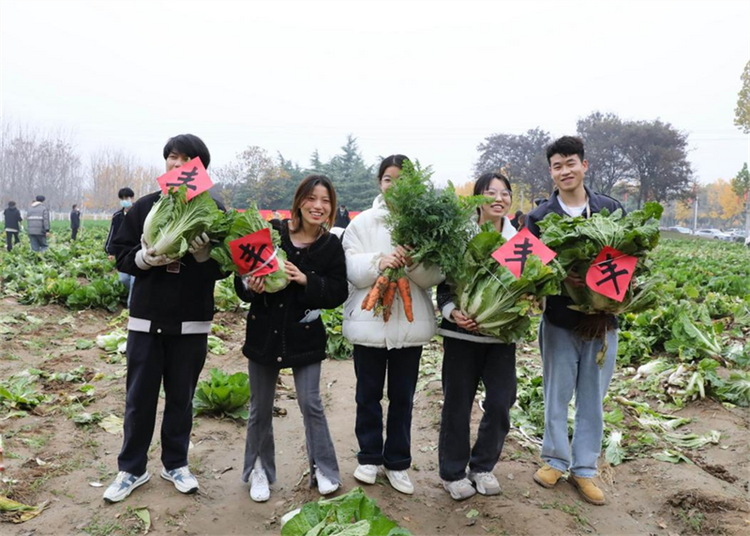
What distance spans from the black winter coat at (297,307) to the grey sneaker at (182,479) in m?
0.97

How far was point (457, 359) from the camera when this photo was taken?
11.9 feet

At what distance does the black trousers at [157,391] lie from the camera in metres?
3.49

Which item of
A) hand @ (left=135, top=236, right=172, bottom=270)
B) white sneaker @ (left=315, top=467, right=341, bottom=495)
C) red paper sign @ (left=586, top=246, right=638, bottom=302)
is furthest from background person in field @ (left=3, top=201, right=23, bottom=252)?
red paper sign @ (left=586, top=246, right=638, bottom=302)

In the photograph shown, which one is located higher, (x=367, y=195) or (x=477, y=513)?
(x=367, y=195)

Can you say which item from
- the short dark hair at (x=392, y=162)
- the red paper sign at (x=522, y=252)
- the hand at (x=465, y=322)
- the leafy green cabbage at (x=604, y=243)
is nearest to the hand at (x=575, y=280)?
the leafy green cabbage at (x=604, y=243)

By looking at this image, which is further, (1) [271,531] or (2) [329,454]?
(2) [329,454]

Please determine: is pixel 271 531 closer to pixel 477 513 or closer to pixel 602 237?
pixel 477 513

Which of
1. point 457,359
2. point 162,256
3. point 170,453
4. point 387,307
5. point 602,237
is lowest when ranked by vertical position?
point 170,453

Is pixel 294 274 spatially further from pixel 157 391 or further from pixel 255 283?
pixel 157 391

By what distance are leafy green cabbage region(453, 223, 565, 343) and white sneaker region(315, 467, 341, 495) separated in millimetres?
1408

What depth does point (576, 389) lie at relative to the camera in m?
3.93

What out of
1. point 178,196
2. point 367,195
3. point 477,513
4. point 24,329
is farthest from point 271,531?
point 367,195

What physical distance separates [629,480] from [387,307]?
8.58 feet

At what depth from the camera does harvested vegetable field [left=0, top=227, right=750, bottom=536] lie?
3.54 m
